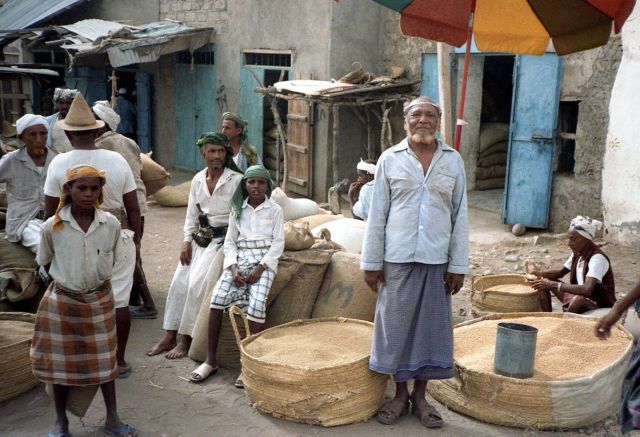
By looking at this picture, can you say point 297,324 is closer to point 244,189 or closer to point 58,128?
point 244,189

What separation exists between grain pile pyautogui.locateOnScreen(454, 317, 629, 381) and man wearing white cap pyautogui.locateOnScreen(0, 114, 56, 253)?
316 centimetres

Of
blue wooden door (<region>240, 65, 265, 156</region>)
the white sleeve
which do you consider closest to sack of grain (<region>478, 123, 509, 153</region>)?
blue wooden door (<region>240, 65, 265, 156</region>)

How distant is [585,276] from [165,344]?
294cm

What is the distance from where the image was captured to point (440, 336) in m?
3.73

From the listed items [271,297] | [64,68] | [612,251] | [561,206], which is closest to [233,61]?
[64,68]

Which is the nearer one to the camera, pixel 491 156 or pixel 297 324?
pixel 297 324

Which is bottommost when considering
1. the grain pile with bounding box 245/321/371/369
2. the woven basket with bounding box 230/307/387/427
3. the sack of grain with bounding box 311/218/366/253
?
the woven basket with bounding box 230/307/387/427

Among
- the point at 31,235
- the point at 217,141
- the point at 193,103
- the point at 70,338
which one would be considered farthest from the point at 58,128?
the point at 193,103

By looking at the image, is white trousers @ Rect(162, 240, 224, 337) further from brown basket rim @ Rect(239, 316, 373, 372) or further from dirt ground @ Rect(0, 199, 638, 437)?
brown basket rim @ Rect(239, 316, 373, 372)

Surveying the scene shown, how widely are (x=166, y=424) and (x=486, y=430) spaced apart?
1.78 meters

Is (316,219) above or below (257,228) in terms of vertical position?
below

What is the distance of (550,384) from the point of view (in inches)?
144

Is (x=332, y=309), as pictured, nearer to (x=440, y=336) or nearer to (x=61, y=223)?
(x=440, y=336)

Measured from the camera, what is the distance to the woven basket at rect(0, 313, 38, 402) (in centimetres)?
413
